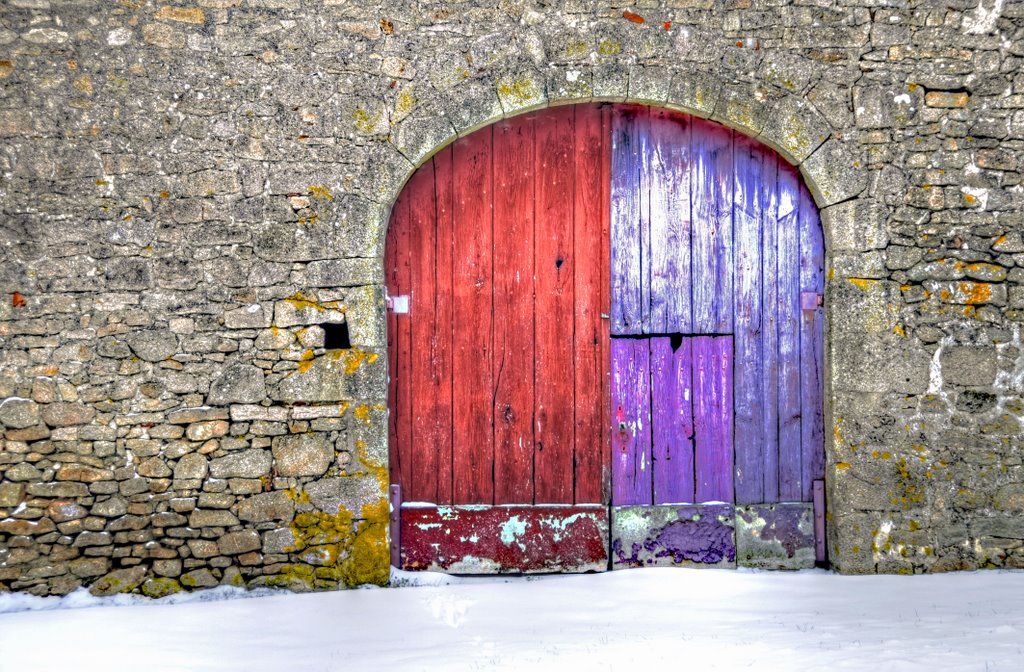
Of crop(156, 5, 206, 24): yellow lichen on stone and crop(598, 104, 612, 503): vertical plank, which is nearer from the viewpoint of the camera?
crop(156, 5, 206, 24): yellow lichen on stone

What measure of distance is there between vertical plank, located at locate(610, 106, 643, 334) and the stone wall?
0.24m

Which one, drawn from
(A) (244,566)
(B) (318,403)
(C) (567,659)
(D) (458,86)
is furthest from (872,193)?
(A) (244,566)

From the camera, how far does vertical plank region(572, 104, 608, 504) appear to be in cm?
401

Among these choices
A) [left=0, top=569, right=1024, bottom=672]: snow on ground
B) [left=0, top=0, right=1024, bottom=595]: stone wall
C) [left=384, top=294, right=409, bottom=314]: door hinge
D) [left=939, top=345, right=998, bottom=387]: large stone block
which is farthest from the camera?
[left=384, top=294, right=409, bottom=314]: door hinge

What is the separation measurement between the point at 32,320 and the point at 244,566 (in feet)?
5.13

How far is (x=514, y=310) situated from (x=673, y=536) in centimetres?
145

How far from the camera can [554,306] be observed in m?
4.02

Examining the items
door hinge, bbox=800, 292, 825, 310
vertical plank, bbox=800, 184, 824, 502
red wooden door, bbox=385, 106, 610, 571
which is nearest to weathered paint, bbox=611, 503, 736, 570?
red wooden door, bbox=385, 106, 610, 571

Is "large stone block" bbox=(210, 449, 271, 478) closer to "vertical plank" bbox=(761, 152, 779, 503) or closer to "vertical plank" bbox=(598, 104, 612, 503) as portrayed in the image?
"vertical plank" bbox=(598, 104, 612, 503)

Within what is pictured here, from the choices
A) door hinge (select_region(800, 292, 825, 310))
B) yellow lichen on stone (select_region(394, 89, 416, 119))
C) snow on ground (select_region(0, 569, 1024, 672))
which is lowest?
snow on ground (select_region(0, 569, 1024, 672))

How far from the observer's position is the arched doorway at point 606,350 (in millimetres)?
3998

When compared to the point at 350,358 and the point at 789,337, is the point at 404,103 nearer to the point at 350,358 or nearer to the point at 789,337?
the point at 350,358

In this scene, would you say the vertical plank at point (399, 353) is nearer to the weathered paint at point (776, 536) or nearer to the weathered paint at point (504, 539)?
the weathered paint at point (504, 539)

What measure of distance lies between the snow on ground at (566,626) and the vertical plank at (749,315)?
1.82 feet
